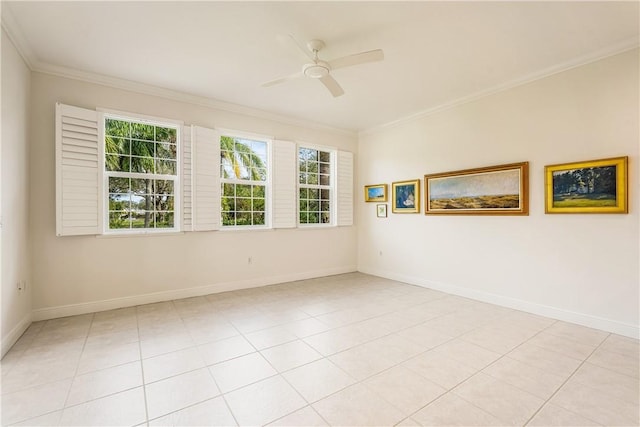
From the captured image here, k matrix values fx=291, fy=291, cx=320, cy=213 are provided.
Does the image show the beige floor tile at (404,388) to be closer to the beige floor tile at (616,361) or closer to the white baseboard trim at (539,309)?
the beige floor tile at (616,361)

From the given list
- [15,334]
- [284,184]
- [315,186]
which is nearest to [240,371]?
[15,334]

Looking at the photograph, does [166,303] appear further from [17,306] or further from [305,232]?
[305,232]

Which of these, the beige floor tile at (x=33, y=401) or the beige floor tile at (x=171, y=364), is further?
the beige floor tile at (x=171, y=364)

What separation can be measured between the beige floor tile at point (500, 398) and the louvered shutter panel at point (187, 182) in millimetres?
3676

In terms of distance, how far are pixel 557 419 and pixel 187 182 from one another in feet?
14.3

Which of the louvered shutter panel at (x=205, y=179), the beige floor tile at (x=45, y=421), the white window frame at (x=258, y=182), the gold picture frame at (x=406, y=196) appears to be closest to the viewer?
the beige floor tile at (x=45, y=421)

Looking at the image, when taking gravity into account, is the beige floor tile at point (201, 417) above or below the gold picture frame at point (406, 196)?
below

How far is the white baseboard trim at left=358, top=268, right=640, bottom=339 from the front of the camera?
2.88 m

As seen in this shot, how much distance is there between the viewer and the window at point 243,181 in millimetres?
4594

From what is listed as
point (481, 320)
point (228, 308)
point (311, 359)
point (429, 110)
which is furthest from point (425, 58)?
point (228, 308)

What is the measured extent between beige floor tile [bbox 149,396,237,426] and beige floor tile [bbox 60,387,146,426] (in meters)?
0.14

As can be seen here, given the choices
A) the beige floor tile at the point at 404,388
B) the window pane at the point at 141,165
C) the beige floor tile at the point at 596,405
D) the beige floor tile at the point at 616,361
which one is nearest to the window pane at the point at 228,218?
the window pane at the point at 141,165

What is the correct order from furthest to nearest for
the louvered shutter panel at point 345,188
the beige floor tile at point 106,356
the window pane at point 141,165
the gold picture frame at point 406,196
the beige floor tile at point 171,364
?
the louvered shutter panel at point 345,188 → the gold picture frame at point 406,196 → the window pane at point 141,165 → the beige floor tile at point 106,356 → the beige floor tile at point 171,364

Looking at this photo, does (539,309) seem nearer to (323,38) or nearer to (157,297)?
(323,38)
